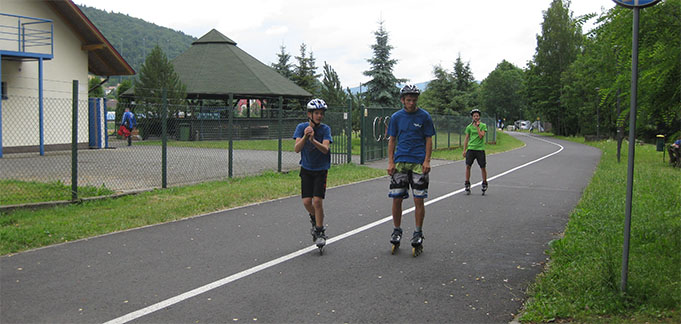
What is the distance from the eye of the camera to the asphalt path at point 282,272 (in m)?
4.71

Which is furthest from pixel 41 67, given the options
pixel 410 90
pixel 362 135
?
pixel 410 90

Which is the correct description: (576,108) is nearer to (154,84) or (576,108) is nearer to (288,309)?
(154,84)

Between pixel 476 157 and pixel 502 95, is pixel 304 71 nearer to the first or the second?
pixel 476 157

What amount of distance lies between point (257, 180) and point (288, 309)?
30.6 ft

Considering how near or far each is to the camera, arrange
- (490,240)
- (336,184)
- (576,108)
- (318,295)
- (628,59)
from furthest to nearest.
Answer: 1. (576,108)
2. (336,184)
3. (490,240)
4. (628,59)
5. (318,295)

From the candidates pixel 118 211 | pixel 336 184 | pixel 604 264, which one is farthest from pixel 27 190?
pixel 604 264

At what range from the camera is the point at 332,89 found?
36750mm

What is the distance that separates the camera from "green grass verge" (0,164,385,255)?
7309mm

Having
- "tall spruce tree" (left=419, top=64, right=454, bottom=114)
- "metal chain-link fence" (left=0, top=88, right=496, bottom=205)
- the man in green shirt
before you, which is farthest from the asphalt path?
"tall spruce tree" (left=419, top=64, right=454, bottom=114)

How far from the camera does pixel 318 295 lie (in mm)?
5164

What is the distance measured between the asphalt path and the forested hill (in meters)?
109

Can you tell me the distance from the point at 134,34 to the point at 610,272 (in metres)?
136

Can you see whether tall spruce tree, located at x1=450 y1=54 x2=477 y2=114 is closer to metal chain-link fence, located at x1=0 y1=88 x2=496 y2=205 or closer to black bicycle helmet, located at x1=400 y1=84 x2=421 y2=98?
metal chain-link fence, located at x1=0 y1=88 x2=496 y2=205

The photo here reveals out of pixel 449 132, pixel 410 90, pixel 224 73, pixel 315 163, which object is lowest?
pixel 315 163
